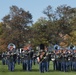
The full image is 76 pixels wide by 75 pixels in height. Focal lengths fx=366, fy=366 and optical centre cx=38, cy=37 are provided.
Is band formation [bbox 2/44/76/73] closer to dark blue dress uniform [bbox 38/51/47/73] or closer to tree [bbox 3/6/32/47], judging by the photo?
dark blue dress uniform [bbox 38/51/47/73]

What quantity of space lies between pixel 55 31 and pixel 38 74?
71404 mm

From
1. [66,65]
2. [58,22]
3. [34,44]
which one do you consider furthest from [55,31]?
[66,65]

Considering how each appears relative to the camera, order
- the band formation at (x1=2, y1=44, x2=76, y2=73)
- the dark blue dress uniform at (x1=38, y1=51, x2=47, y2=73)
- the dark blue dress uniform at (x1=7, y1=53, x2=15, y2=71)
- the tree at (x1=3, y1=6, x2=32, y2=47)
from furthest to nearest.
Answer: the tree at (x1=3, y1=6, x2=32, y2=47), the dark blue dress uniform at (x1=7, y1=53, x2=15, y2=71), the band formation at (x1=2, y1=44, x2=76, y2=73), the dark blue dress uniform at (x1=38, y1=51, x2=47, y2=73)

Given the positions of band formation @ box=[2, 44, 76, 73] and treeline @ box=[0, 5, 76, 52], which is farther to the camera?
treeline @ box=[0, 5, 76, 52]

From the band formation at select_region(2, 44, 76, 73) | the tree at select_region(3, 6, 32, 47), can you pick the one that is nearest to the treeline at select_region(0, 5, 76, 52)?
the tree at select_region(3, 6, 32, 47)

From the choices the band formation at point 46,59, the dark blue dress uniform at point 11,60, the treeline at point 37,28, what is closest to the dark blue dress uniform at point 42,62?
the band formation at point 46,59

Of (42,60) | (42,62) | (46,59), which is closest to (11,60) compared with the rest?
(42,62)

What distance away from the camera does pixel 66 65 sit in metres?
29.0

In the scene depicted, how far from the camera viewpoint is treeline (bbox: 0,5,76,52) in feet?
298

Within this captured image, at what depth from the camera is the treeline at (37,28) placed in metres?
90.7

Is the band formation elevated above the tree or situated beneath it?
situated beneath

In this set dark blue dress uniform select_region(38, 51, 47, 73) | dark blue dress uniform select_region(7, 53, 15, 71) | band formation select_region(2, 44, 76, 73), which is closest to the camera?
dark blue dress uniform select_region(38, 51, 47, 73)

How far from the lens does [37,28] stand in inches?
3959

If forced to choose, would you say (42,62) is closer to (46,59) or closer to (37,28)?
(46,59)
